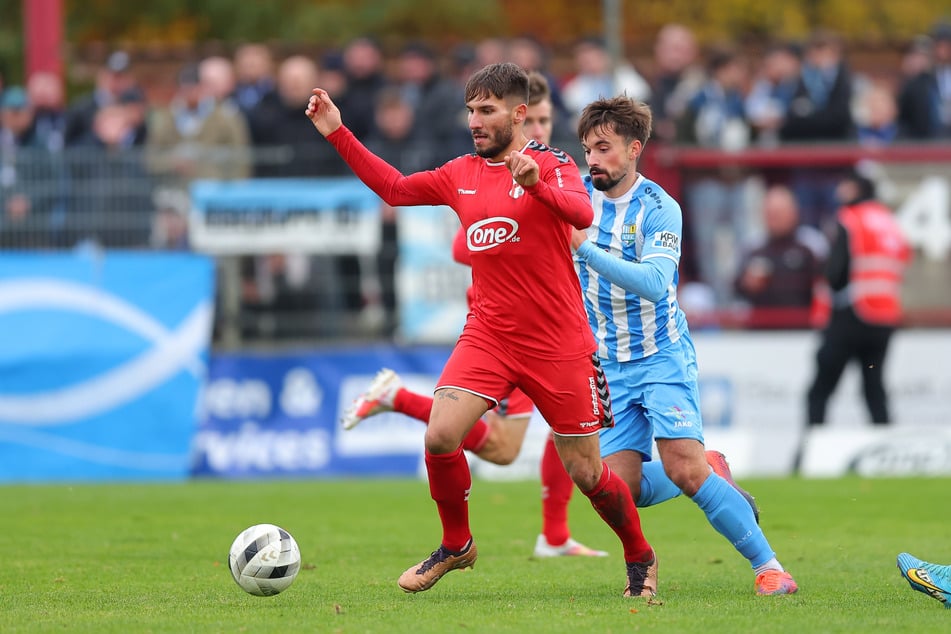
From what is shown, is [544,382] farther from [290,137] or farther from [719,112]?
[719,112]

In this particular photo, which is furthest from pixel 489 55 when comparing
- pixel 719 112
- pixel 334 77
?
pixel 719 112

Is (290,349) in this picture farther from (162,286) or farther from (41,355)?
(41,355)

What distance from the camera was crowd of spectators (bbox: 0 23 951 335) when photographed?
1582 cm

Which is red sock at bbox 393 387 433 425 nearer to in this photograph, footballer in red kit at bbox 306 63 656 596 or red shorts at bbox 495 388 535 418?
red shorts at bbox 495 388 535 418

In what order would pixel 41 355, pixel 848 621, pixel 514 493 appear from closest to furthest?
pixel 848 621 → pixel 514 493 → pixel 41 355

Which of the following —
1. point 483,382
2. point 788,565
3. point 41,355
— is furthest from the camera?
point 41,355

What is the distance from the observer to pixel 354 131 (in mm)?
16344

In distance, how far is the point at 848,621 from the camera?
6.72 m

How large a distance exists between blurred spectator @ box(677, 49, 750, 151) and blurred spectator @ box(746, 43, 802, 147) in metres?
0.16

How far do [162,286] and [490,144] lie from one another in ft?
28.7

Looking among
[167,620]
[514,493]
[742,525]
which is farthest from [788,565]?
[514,493]

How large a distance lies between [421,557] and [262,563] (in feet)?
6.41

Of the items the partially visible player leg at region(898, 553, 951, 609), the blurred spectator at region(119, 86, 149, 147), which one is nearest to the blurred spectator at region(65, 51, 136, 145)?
A: the blurred spectator at region(119, 86, 149, 147)

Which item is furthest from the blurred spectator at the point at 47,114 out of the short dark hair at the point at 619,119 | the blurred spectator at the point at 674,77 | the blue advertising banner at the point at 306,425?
the short dark hair at the point at 619,119
